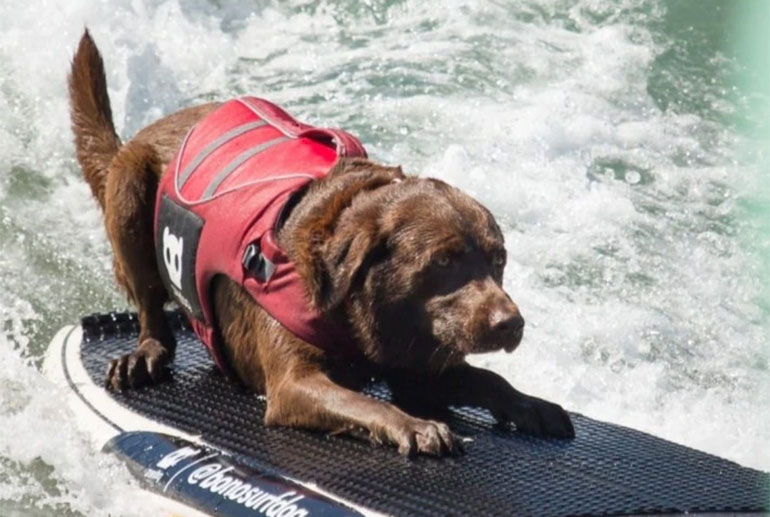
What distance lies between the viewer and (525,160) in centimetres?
876

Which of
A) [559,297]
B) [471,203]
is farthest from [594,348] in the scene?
[471,203]

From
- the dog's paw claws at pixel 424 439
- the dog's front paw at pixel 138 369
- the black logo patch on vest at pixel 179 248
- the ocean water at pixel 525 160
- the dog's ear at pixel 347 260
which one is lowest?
the ocean water at pixel 525 160

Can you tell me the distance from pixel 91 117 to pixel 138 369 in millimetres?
1214

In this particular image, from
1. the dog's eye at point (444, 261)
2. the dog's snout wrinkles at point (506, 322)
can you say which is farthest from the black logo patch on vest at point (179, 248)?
the dog's snout wrinkles at point (506, 322)

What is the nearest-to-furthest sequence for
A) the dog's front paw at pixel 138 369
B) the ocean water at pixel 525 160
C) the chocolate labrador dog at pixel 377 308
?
the chocolate labrador dog at pixel 377 308 → the dog's front paw at pixel 138 369 → the ocean water at pixel 525 160

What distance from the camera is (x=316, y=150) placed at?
5.14 meters

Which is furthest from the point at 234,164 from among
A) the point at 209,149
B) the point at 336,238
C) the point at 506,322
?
the point at 506,322

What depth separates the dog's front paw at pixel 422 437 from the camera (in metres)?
4.34

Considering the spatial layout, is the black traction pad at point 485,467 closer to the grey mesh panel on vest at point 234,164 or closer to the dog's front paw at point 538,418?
the dog's front paw at point 538,418

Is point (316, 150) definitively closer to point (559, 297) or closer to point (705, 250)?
point (559, 297)

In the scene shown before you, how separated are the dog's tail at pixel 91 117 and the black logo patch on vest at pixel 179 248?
0.67 meters

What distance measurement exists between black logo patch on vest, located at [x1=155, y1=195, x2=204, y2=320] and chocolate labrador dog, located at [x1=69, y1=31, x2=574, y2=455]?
0.07ft

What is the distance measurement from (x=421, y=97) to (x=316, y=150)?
431 centimetres

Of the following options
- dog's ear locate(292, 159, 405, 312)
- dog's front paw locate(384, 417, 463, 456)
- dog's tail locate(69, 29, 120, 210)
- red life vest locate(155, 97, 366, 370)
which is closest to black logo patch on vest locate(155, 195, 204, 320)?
red life vest locate(155, 97, 366, 370)
